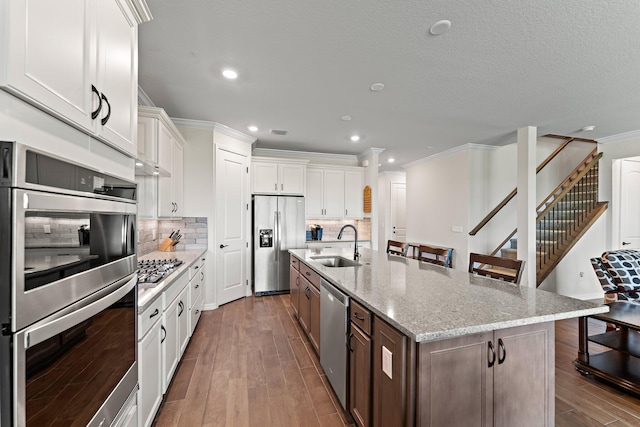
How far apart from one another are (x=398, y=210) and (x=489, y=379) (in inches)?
287

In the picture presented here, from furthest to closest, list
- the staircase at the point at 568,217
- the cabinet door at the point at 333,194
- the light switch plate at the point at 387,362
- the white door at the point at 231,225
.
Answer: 1. the cabinet door at the point at 333,194
2. the staircase at the point at 568,217
3. the white door at the point at 231,225
4. the light switch plate at the point at 387,362

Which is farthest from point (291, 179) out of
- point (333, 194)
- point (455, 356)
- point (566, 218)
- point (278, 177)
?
point (566, 218)

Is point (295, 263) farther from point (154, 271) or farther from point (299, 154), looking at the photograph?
point (299, 154)

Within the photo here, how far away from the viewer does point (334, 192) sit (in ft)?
18.8

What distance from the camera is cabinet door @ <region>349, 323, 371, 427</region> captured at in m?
1.52

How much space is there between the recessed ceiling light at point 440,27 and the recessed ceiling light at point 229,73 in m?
1.73

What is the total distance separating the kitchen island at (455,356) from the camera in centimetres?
118

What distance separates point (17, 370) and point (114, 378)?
0.61 meters

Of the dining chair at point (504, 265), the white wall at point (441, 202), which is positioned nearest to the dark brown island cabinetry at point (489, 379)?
the dining chair at point (504, 265)

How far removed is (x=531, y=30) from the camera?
199 centimetres

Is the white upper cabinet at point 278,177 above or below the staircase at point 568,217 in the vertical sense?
above

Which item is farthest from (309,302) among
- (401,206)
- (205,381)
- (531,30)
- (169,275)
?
(401,206)

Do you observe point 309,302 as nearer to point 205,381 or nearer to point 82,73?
point 205,381

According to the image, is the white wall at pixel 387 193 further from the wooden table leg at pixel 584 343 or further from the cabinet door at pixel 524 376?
the cabinet door at pixel 524 376
